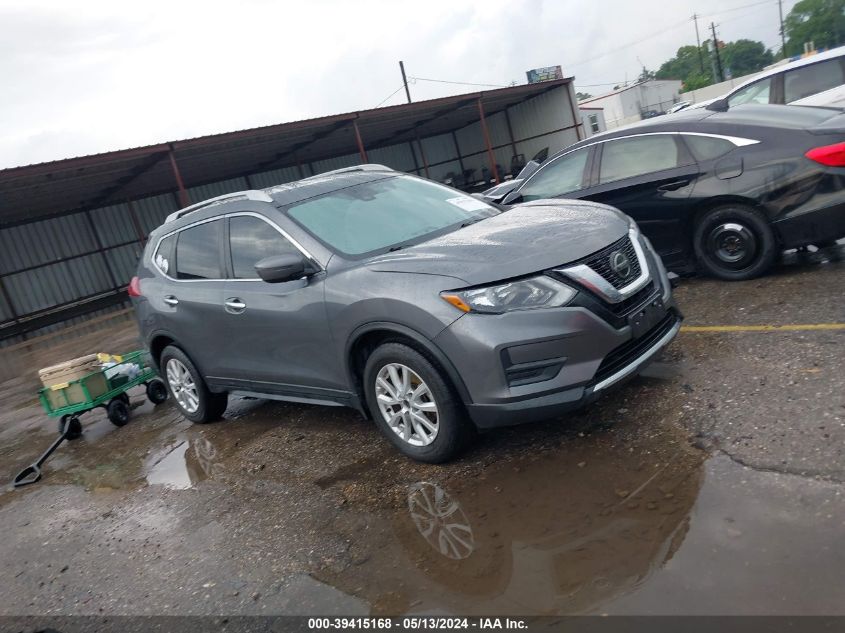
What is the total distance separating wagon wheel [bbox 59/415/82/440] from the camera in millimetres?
6641

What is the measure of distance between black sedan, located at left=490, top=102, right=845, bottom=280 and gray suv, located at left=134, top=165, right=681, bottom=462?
192 centimetres

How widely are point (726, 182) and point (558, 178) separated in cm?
180

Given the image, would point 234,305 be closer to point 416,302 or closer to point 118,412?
point 416,302

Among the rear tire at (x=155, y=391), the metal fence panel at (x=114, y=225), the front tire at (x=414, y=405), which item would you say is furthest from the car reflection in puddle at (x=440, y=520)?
the metal fence panel at (x=114, y=225)

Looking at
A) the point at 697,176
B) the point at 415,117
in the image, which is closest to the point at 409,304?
the point at 697,176

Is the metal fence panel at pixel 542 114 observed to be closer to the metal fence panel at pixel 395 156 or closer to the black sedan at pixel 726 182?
the metal fence panel at pixel 395 156

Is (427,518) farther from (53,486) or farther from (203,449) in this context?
(53,486)

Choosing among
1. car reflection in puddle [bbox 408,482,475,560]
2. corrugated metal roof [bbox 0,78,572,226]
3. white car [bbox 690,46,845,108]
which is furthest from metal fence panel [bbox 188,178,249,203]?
car reflection in puddle [bbox 408,482,475,560]

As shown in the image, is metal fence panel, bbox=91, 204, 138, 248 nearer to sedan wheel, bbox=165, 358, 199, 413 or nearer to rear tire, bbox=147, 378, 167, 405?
rear tire, bbox=147, 378, 167, 405

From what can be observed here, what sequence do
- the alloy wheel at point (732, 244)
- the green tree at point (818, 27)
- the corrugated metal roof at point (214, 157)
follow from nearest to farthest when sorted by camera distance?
the alloy wheel at point (732, 244), the corrugated metal roof at point (214, 157), the green tree at point (818, 27)

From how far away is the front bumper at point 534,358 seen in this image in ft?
11.8

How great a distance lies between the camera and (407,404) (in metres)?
4.11

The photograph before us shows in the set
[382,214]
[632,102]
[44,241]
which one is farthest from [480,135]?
[632,102]

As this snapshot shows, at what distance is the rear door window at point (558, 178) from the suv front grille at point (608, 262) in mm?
3005
